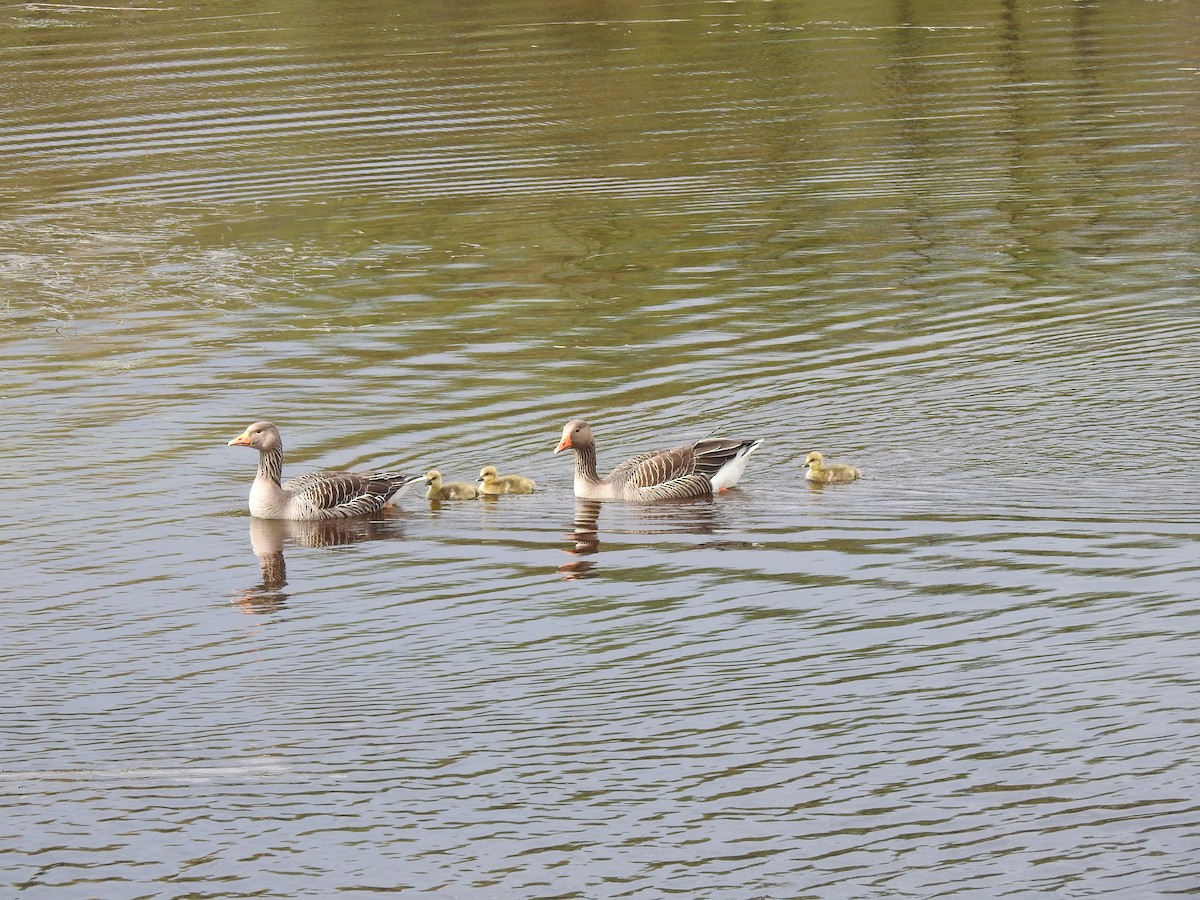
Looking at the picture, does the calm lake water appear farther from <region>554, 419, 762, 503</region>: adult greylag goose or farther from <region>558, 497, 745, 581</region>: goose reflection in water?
<region>554, 419, 762, 503</region>: adult greylag goose

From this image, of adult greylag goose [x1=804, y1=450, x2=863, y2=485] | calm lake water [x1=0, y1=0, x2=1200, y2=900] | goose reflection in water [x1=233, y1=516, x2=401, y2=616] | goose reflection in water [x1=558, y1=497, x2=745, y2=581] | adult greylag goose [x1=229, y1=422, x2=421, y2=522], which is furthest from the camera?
adult greylag goose [x1=229, y1=422, x2=421, y2=522]

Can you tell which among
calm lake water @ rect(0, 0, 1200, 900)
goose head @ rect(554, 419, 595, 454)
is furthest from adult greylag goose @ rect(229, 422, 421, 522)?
goose head @ rect(554, 419, 595, 454)

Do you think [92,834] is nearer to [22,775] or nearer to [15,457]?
[22,775]

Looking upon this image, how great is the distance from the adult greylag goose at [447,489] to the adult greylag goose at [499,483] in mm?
121

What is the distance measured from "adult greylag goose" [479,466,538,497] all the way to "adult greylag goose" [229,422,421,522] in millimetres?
643

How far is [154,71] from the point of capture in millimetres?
52188

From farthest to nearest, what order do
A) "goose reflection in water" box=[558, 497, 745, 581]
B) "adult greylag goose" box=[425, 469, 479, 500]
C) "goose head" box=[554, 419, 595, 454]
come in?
"adult greylag goose" box=[425, 469, 479, 500]
"goose head" box=[554, 419, 595, 454]
"goose reflection in water" box=[558, 497, 745, 581]

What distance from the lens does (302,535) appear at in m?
18.6

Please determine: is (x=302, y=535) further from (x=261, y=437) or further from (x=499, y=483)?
(x=499, y=483)

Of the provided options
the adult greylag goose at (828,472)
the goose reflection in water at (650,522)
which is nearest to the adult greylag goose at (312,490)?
the goose reflection in water at (650,522)

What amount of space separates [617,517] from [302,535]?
3017 millimetres

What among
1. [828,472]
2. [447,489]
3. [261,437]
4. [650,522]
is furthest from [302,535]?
[828,472]

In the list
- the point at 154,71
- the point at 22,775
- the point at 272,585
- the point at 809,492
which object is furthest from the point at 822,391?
the point at 154,71

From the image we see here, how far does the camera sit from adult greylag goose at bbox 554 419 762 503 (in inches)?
736
